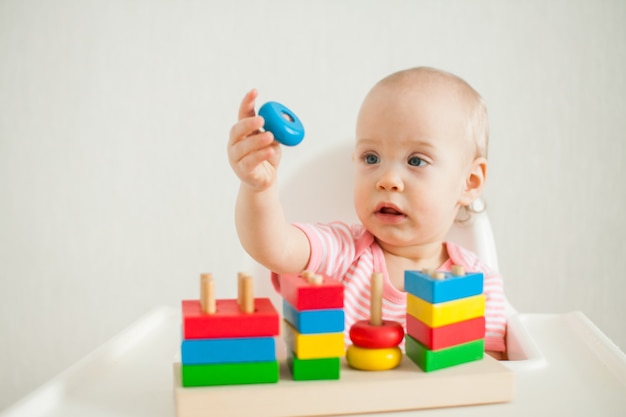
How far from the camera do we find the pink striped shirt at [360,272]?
0.85 meters

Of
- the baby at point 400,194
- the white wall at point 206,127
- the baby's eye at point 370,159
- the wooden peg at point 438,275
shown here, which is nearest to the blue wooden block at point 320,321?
the wooden peg at point 438,275

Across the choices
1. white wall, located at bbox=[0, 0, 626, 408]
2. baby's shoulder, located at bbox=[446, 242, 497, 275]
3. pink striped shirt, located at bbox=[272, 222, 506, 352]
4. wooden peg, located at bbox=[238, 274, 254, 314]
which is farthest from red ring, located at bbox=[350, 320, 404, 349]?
white wall, located at bbox=[0, 0, 626, 408]

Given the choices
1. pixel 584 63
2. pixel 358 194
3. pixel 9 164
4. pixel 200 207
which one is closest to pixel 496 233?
pixel 584 63

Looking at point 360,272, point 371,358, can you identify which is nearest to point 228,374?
point 371,358

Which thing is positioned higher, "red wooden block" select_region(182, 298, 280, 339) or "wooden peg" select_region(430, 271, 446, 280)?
"wooden peg" select_region(430, 271, 446, 280)

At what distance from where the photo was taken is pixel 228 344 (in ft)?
1.82

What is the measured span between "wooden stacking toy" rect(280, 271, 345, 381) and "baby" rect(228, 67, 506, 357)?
0.20m

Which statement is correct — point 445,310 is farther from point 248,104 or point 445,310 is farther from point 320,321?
point 248,104

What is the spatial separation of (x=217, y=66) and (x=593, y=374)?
1088 mm

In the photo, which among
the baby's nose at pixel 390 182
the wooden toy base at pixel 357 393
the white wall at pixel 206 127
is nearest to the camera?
the wooden toy base at pixel 357 393

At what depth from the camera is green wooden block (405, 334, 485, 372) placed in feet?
2.01

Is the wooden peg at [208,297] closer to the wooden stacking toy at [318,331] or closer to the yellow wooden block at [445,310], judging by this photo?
the wooden stacking toy at [318,331]

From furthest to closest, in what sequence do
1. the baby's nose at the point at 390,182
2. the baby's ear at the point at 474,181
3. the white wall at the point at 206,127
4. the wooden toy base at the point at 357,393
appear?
1. the white wall at the point at 206,127
2. the baby's ear at the point at 474,181
3. the baby's nose at the point at 390,182
4. the wooden toy base at the point at 357,393

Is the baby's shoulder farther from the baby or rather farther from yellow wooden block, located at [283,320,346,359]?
yellow wooden block, located at [283,320,346,359]
